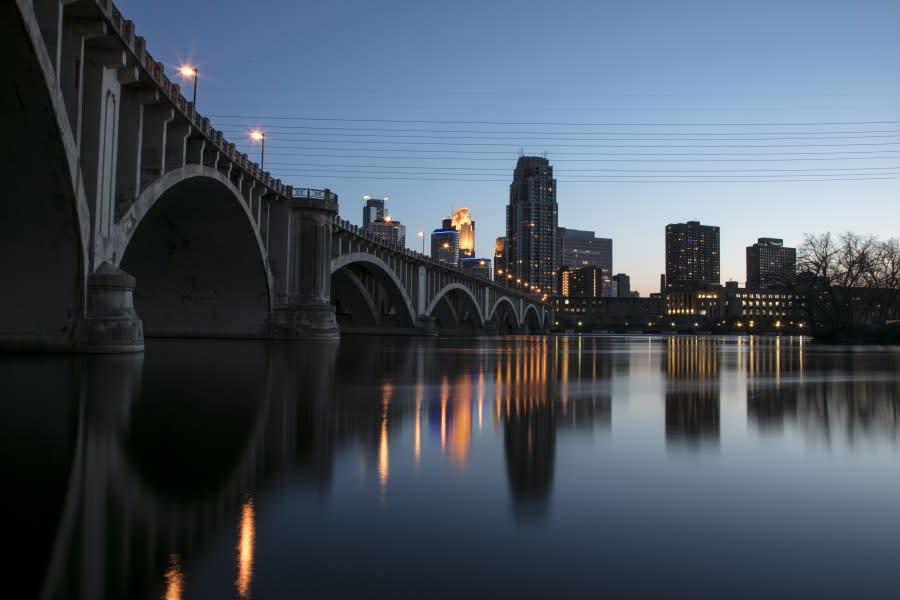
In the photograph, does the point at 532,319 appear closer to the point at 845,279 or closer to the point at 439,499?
the point at 845,279

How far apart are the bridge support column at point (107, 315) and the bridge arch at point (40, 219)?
1.24 feet

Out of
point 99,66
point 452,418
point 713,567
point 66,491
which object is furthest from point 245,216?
point 713,567

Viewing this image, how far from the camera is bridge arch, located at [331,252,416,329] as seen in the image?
235 feet

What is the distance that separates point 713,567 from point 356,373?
55.0ft

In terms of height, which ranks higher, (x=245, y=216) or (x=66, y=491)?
(x=245, y=216)

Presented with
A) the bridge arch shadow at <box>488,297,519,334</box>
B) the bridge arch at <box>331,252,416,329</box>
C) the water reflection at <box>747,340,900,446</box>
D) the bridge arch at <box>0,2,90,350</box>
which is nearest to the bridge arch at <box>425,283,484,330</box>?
the bridge arch shadow at <box>488,297,519,334</box>

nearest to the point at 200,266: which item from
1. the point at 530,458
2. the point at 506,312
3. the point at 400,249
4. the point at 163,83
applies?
the point at 163,83

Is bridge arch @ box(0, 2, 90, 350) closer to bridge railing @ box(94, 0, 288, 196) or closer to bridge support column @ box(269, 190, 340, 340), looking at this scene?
bridge railing @ box(94, 0, 288, 196)

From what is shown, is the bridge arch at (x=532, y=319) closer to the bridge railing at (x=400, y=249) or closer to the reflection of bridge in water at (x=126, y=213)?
the bridge railing at (x=400, y=249)

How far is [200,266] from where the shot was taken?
43.9 metres

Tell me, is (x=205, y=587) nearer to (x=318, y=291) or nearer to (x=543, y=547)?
(x=543, y=547)

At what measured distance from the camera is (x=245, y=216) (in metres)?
40.6

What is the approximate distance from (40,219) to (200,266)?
23.3m

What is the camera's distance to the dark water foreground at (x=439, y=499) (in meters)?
3.83
